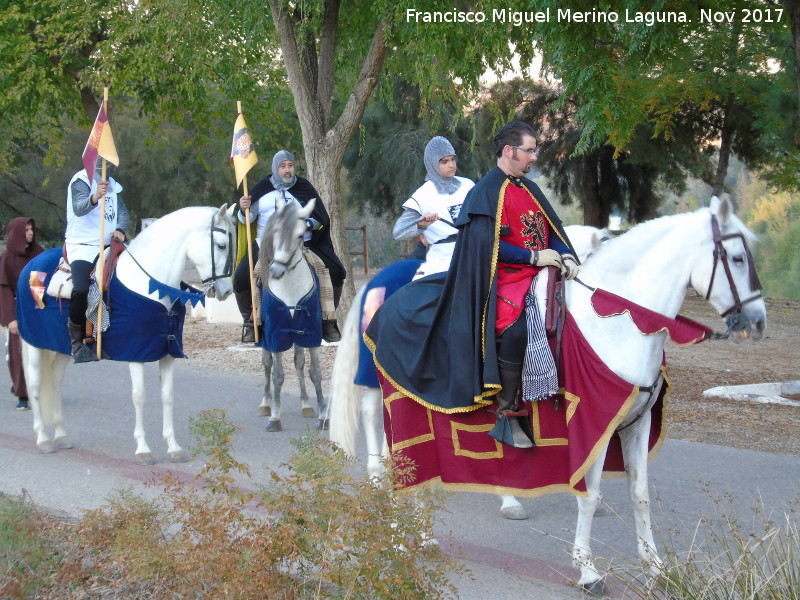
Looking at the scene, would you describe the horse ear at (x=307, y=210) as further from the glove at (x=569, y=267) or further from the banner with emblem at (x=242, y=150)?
the glove at (x=569, y=267)

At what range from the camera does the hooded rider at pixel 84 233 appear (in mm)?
7586

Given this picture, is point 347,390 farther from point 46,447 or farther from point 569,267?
point 46,447

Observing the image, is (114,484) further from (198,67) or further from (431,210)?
(198,67)

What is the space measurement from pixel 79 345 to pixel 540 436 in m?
4.55

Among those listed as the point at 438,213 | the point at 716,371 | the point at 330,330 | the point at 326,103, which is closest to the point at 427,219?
the point at 438,213

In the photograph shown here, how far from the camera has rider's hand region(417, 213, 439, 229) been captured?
6.21 meters

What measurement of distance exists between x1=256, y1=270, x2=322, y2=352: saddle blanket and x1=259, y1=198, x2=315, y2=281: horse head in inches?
10.8

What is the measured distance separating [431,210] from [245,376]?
237 inches

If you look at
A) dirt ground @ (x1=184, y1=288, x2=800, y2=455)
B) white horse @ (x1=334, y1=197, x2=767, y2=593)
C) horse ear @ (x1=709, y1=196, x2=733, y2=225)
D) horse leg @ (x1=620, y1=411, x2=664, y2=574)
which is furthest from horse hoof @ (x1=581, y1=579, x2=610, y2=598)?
dirt ground @ (x1=184, y1=288, x2=800, y2=455)

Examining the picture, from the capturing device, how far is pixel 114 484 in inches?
271

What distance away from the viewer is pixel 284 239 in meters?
8.09

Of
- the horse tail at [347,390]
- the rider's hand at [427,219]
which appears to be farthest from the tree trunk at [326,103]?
the horse tail at [347,390]

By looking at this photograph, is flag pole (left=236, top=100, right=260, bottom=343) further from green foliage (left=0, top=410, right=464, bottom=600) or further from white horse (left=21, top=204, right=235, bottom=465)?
green foliage (left=0, top=410, right=464, bottom=600)

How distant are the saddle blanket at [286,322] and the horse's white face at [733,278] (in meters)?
4.73
